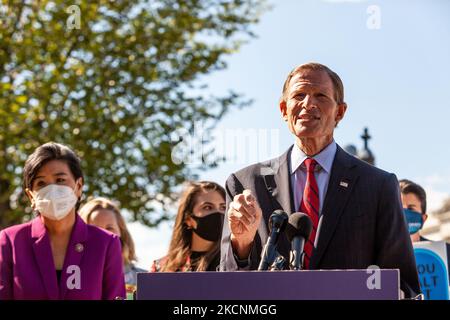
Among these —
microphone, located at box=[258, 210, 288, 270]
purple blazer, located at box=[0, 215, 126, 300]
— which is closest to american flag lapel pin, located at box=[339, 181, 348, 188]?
microphone, located at box=[258, 210, 288, 270]

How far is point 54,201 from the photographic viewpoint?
14.4 ft

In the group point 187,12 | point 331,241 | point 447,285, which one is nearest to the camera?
point 331,241

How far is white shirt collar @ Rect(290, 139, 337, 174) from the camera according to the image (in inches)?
141

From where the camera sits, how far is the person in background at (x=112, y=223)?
7.16 meters

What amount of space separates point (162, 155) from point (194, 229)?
928 centimetres

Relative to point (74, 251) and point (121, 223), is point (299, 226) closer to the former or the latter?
point (74, 251)

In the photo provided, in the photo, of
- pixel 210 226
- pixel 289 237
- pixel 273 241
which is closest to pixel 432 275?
pixel 210 226

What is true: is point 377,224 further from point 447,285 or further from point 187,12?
point 187,12

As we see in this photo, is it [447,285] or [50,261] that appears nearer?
[50,261]

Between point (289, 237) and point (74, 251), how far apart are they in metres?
1.56

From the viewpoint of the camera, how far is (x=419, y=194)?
658 centimetres

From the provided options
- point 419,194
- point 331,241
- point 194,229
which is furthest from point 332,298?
point 419,194

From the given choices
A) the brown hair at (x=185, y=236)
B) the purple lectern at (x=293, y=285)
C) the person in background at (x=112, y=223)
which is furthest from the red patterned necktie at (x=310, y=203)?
the person in background at (x=112, y=223)
